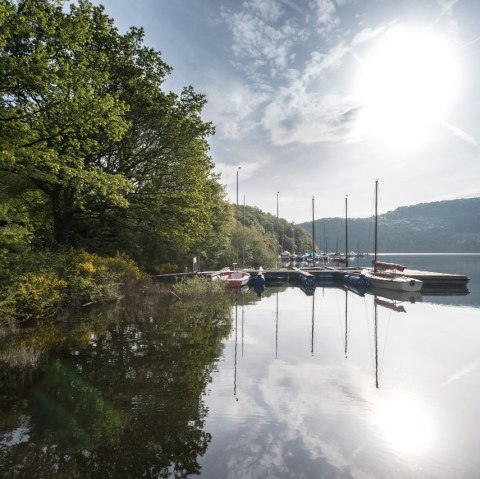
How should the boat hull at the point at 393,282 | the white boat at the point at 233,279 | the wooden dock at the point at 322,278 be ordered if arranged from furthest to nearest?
the wooden dock at the point at 322,278 → the boat hull at the point at 393,282 → the white boat at the point at 233,279

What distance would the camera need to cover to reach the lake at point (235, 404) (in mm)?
6582

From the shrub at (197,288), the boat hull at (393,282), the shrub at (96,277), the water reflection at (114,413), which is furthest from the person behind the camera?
the boat hull at (393,282)

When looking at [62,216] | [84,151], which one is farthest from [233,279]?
[84,151]

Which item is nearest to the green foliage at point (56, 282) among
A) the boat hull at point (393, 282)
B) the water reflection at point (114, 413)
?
the water reflection at point (114, 413)

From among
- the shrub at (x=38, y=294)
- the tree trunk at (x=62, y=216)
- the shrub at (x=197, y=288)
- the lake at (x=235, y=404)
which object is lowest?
the lake at (x=235, y=404)

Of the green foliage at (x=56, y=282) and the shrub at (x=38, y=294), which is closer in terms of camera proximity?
the green foliage at (x=56, y=282)

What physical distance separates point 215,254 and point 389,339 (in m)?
34.2

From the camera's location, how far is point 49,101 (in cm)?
1570

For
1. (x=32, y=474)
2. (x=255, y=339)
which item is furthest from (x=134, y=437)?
(x=255, y=339)

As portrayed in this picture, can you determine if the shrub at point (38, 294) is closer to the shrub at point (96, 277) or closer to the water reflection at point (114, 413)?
the shrub at point (96, 277)

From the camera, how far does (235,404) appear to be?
9.29 m

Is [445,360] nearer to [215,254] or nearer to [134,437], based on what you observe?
[134,437]

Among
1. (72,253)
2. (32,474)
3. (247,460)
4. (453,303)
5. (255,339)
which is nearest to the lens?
(32,474)

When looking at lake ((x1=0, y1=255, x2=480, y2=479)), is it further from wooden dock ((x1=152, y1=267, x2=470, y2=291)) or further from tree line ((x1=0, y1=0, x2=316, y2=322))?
wooden dock ((x1=152, y1=267, x2=470, y2=291))
